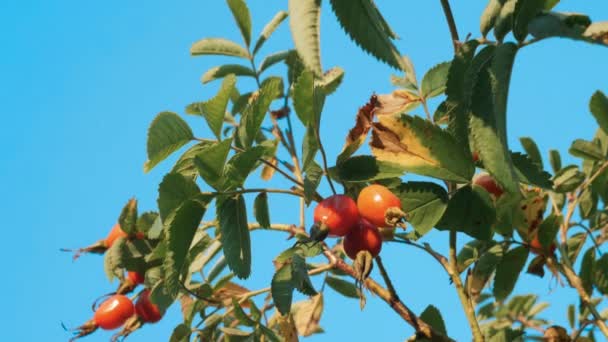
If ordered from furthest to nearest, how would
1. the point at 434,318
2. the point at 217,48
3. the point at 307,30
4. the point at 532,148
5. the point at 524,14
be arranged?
the point at 532,148
the point at 217,48
the point at 434,318
the point at 524,14
the point at 307,30

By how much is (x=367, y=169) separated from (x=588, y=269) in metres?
1.07

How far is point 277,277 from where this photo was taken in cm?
187

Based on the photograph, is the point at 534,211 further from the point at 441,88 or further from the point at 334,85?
the point at 334,85

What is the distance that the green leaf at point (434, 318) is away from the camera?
7.11 ft

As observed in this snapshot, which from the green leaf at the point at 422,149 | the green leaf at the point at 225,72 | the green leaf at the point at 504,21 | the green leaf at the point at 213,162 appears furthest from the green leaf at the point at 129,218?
the green leaf at the point at 504,21

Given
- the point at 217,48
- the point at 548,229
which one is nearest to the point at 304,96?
the point at 548,229

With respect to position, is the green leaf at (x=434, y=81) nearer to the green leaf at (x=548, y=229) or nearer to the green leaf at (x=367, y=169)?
the green leaf at (x=367, y=169)

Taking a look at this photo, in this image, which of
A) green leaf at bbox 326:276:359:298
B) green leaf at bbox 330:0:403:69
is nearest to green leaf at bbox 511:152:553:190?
green leaf at bbox 330:0:403:69

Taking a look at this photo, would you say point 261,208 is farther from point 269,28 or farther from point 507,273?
point 269,28

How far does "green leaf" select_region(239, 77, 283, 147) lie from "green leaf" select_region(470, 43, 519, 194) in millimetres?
559

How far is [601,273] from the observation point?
91.7 inches

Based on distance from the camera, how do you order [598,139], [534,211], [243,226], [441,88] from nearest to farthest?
[243,226]
[441,88]
[534,211]
[598,139]

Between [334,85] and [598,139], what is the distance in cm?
108

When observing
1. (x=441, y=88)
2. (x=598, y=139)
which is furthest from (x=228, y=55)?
(x=598, y=139)
